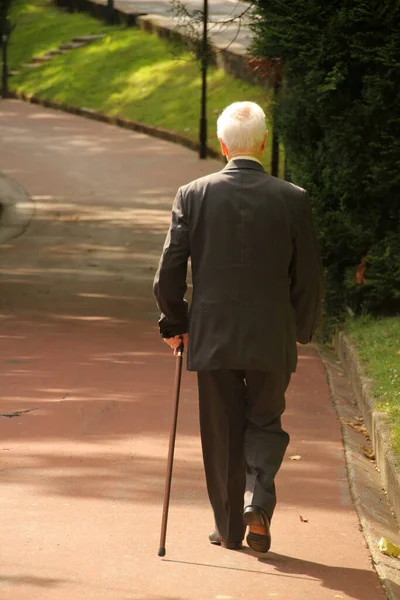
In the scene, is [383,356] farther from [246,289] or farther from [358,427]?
[246,289]

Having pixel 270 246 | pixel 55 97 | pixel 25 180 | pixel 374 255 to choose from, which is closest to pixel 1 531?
pixel 270 246

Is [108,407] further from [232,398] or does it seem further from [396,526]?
[232,398]

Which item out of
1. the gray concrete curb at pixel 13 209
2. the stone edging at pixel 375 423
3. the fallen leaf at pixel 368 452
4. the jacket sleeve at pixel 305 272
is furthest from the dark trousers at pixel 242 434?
the gray concrete curb at pixel 13 209

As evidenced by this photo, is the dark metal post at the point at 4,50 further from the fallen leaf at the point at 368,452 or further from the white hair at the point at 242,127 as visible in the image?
the white hair at the point at 242,127

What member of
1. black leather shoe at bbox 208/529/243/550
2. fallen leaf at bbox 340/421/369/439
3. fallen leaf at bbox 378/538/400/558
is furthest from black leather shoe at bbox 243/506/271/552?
fallen leaf at bbox 340/421/369/439

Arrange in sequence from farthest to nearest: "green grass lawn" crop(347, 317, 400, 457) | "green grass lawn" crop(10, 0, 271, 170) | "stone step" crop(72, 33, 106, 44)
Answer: "stone step" crop(72, 33, 106, 44)
"green grass lawn" crop(10, 0, 271, 170)
"green grass lawn" crop(347, 317, 400, 457)

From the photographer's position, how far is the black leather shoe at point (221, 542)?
632 cm

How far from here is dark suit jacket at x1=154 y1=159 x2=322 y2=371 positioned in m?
5.92

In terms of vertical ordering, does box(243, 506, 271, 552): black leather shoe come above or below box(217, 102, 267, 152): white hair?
below

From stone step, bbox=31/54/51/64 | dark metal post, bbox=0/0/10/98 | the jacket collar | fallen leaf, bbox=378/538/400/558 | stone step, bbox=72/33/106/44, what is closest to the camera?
the jacket collar

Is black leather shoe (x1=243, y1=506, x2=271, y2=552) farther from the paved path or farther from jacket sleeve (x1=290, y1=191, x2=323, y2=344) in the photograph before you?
jacket sleeve (x1=290, y1=191, x2=323, y2=344)

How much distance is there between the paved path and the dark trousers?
1.05 feet

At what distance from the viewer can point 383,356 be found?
34.9ft

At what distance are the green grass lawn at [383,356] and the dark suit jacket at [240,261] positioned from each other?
6.77ft
